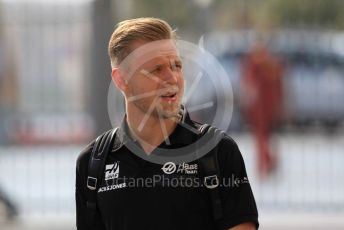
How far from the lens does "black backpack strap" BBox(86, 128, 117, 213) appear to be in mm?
3227

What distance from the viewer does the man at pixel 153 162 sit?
10.1 feet

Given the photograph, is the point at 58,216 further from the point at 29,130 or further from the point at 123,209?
the point at 123,209

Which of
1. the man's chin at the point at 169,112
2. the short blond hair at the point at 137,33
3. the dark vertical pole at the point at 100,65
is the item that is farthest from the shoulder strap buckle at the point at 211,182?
the dark vertical pole at the point at 100,65

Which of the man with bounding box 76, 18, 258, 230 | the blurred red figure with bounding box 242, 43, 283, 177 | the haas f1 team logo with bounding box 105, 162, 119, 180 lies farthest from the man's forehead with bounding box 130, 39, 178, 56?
the blurred red figure with bounding box 242, 43, 283, 177

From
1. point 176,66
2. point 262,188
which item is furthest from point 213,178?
point 262,188

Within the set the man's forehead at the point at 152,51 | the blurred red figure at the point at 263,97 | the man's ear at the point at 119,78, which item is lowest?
the blurred red figure at the point at 263,97

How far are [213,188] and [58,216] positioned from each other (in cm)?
682

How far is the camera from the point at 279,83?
1128 cm

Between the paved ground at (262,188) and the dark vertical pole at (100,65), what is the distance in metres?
1.01

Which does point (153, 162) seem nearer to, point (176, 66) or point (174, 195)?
point (174, 195)

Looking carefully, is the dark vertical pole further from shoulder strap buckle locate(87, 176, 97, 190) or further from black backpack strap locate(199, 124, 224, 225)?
black backpack strap locate(199, 124, 224, 225)

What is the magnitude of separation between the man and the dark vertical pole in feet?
19.7

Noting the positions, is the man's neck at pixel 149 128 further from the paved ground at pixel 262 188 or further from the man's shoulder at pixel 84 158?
the paved ground at pixel 262 188

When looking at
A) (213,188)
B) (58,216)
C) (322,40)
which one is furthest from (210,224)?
(322,40)
